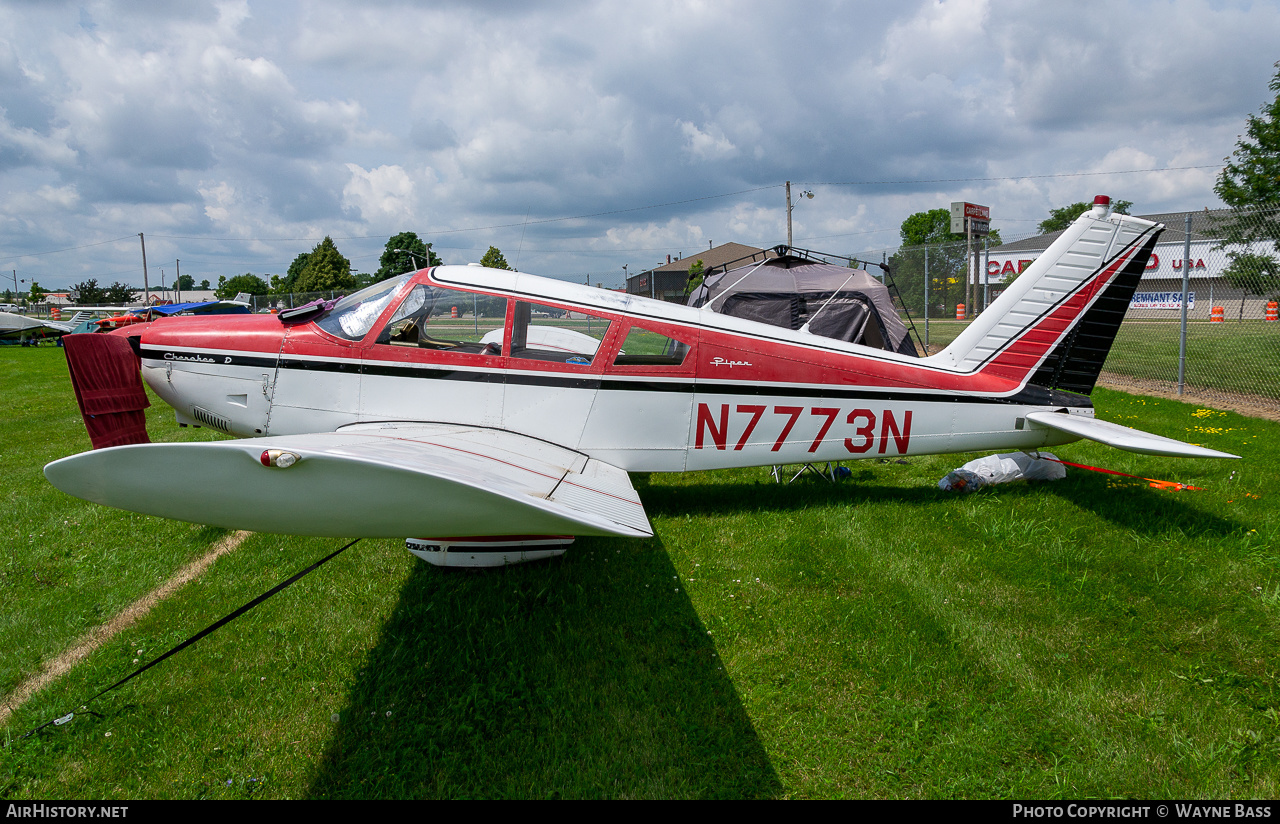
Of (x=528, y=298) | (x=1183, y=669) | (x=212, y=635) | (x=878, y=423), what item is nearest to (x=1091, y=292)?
(x=878, y=423)

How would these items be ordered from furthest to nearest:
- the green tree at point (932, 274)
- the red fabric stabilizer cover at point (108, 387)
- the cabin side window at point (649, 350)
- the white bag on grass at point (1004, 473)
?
the green tree at point (932, 274) → the white bag on grass at point (1004, 473) → the cabin side window at point (649, 350) → the red fabric stabilizer cover at point (108, 387)

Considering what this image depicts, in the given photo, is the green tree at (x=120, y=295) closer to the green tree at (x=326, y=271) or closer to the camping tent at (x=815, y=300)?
the green tree at (x=326, y=271)

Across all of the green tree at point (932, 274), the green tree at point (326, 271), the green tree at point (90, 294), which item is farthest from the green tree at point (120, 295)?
the green tree at point (932, 274)

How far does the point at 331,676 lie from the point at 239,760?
0.59 metres

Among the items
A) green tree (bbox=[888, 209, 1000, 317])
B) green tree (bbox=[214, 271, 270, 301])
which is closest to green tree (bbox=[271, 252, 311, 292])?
green tree (bbox=[214, 271, 270, 301])

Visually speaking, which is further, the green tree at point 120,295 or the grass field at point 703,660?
the green tree at point 120,295

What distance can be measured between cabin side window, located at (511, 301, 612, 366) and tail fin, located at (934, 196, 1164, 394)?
2.93 meters

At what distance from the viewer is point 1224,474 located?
5.82m

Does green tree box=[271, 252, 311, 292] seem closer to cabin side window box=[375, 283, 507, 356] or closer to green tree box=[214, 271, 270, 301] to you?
green tree box=[214, 271, 270, 301]

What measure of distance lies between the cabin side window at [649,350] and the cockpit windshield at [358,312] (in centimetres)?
179

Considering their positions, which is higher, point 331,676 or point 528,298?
point 528,298

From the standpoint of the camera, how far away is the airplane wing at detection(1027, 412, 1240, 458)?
3949 mm

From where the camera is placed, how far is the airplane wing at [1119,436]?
3.95 m
